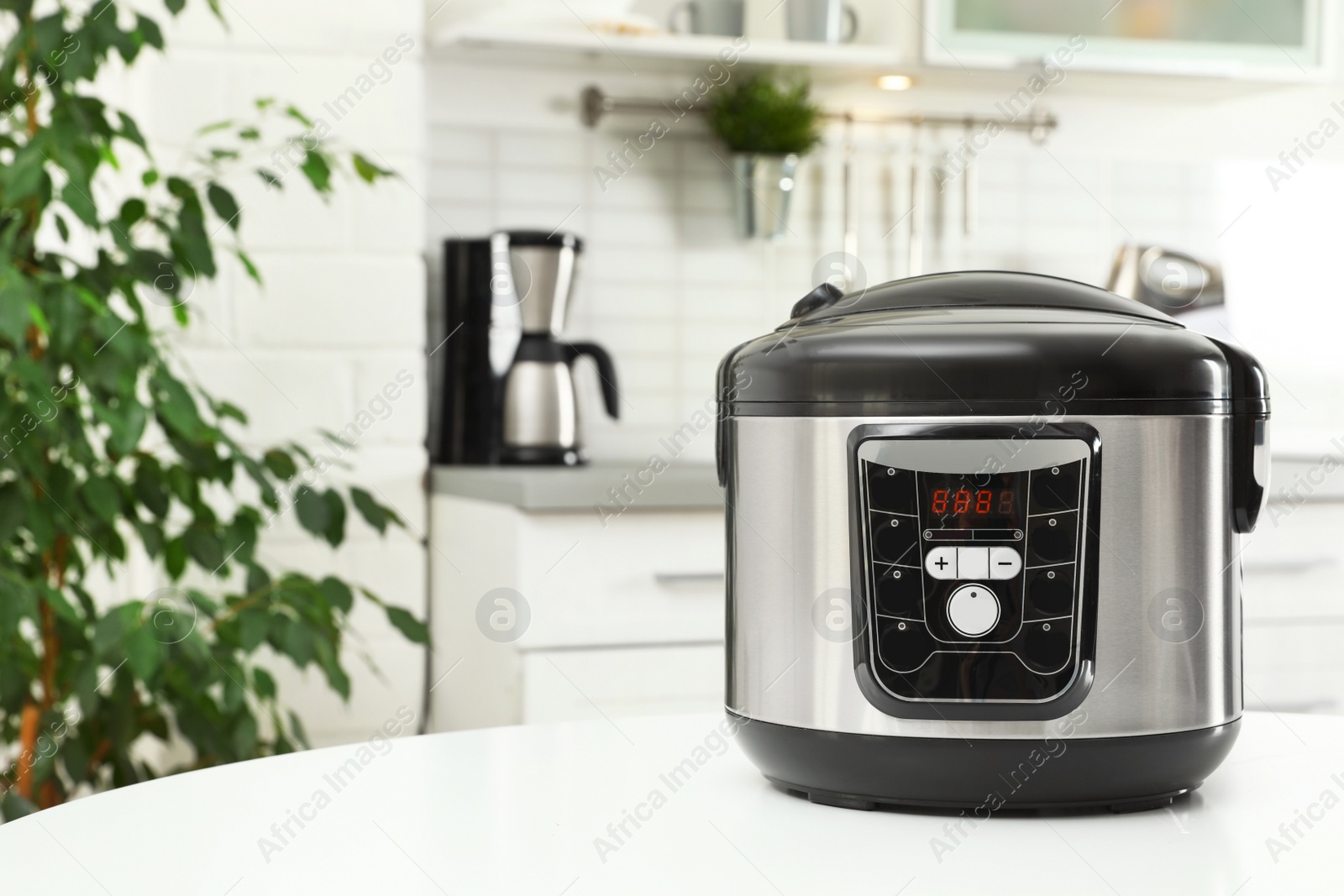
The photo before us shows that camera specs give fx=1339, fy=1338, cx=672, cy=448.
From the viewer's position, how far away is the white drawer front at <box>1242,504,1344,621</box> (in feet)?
6.23

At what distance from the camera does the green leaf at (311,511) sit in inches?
51.9

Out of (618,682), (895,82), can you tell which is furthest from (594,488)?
(895,82)

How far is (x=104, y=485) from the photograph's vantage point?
1.17 metres

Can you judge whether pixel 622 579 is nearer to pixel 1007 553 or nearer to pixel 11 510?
pixel 11 510

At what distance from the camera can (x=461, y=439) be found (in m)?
2.08

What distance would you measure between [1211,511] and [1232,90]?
2.21 m

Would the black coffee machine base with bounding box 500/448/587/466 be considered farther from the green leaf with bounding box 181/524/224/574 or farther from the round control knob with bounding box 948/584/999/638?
the round control knob with bounding box 948/584/999/638

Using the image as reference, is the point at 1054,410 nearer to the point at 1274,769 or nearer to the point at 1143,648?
the point at 1143,648

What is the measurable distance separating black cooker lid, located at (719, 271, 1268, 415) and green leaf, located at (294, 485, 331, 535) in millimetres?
859

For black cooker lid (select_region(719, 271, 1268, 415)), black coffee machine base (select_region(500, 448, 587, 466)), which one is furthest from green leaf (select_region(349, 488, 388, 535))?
black cooker lid (select_region(719, 271, 1268, 415))

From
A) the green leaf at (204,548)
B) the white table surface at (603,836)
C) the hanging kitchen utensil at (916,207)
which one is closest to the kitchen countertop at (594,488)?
the green leaf at (204,548)

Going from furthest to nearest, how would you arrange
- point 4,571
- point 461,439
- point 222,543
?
point 461,439
point 222,543
point 4,571

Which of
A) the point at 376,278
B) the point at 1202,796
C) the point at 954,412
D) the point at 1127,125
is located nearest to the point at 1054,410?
the point at 954,412

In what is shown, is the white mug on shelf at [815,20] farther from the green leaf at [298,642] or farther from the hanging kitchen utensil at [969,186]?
the green leaf at [298,642]
